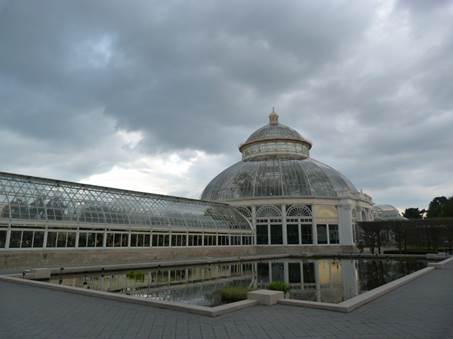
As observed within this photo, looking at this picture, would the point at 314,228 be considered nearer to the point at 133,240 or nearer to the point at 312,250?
the point at 312,250

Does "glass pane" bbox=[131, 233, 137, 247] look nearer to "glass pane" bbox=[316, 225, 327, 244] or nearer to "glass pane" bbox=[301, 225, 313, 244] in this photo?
"glass pane" bbox=[301, 225, 313, 244]

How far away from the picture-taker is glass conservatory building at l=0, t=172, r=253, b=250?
27.9m

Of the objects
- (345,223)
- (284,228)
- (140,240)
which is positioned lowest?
(140,240)

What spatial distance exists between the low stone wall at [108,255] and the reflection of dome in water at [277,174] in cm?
906

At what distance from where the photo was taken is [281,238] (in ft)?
175

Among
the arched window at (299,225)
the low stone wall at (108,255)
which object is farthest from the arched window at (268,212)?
the low stone wall at (108,255)

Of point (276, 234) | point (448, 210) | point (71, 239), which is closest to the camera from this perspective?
point (71, 239)

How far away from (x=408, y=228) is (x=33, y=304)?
48.0 m

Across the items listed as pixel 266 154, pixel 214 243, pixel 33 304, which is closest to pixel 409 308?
pixel 33 304

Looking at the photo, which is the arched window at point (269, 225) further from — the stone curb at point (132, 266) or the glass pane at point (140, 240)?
the glass pane at point (140, 240)

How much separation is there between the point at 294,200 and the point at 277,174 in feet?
18.1

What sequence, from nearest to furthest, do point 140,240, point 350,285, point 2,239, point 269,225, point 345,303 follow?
point 345,303
point 350,285
point 2,239
point 140,240
point 269,225

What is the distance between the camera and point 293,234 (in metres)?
52.9

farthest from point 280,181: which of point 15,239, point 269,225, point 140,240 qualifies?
point 15,239
